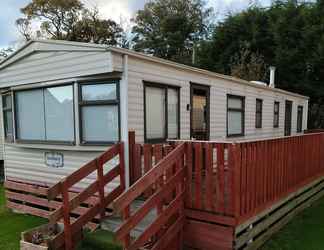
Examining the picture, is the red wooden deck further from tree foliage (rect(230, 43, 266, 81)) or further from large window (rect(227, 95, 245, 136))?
tree foliage (rect(230, 43, 266, 81))

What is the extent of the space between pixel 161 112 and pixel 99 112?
1.16 m

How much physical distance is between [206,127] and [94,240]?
12.0 feet

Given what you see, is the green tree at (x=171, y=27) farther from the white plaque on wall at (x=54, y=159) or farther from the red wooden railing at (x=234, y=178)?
the red wooden railing at (x=234, y=178)

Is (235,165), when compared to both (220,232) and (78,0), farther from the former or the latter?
(78,0)

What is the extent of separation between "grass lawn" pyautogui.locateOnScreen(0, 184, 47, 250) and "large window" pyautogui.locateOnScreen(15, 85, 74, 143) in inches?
61.5

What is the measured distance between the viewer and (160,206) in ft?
11.2

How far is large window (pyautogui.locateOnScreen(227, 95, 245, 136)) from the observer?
294 inches

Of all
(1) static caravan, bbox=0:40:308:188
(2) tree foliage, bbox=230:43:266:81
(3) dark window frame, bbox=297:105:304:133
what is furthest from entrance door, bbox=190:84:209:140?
(2) tree foliage, bbox=230:43:266:81

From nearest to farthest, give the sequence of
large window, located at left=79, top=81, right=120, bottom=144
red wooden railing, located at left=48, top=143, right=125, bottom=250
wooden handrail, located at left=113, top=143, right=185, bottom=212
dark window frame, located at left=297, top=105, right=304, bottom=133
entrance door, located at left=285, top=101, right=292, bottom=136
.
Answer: wooden handrail, located at left=113, top=143, right=185, bottom=212, red wooden railing, located at left=48, top=143, right=125, bottom=250, large window, located at left=79, top=81, right=120, bottom=144, entrance door, located at left=285, top=101, right=292, bottom=136, dark window frame, located at left=297, top=105, right=304, bottom=133

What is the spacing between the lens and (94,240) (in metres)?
3.94

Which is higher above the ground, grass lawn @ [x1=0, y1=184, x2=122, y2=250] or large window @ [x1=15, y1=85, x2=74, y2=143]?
large window @ [x1=15, y1=85, x2=74, y2=143]

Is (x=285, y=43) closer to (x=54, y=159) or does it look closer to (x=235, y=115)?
(x=235, y=115)

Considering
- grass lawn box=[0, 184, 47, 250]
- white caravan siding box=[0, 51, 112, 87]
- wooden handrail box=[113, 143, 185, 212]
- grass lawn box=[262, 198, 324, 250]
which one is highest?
white caravan siding box=[0, 51, 112, 87]

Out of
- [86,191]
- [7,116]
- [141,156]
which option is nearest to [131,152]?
[141,156]
